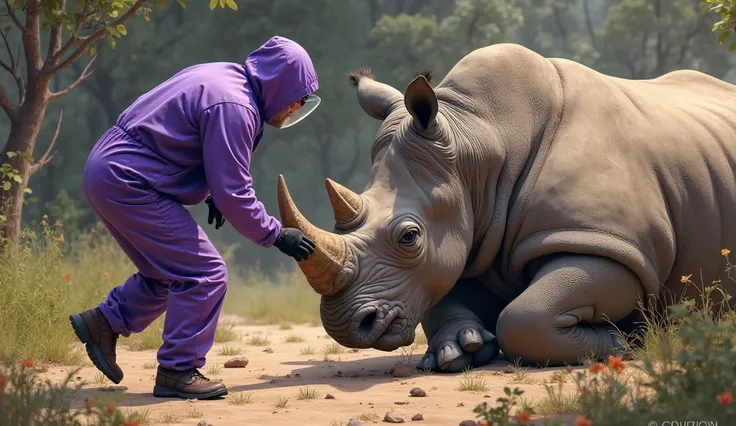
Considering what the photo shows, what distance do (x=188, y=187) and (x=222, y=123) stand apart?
452 millimetres

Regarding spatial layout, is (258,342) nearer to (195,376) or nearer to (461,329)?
(461,329)

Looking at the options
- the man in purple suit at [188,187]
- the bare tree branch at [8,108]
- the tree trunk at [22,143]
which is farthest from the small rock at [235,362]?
the bare tree branch at [8,108]

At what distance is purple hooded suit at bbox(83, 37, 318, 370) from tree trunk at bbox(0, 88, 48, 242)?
10.6 ft

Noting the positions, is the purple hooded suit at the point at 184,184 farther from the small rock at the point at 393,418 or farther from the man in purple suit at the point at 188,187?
the small rock at the point at 393,418

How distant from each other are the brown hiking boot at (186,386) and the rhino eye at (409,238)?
1396mm

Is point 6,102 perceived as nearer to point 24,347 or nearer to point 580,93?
point 24,347

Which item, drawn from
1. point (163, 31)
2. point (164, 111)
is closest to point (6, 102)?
point (164, 111)

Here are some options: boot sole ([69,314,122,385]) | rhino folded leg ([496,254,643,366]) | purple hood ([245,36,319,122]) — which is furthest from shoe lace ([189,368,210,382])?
rhino folded leg ([496,254,643,366])

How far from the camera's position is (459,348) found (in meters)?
6.63

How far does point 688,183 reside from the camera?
7234mm

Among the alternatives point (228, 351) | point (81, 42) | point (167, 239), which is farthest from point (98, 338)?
point (81, 42)

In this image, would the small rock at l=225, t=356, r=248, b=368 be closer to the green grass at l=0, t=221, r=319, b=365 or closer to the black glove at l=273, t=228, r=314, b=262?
the green grass at l=0, t=221, r=319, b=365

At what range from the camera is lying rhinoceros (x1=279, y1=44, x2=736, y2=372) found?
649cm

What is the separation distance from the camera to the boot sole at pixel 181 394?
18.7 feet
